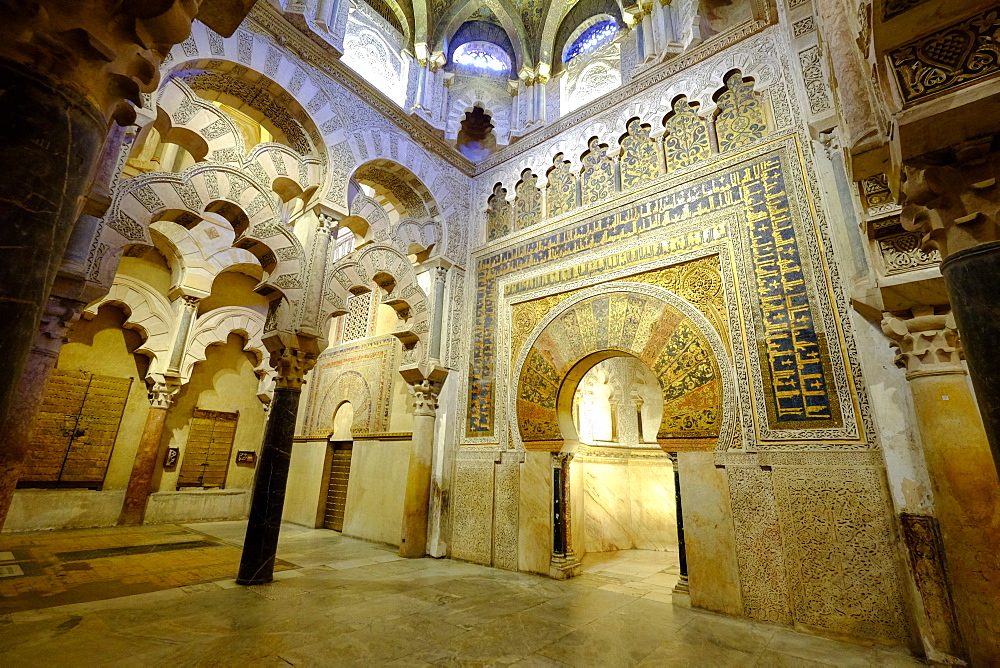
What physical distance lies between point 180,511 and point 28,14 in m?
9.29

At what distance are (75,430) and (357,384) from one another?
14.8ft

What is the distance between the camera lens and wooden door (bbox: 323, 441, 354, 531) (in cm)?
804

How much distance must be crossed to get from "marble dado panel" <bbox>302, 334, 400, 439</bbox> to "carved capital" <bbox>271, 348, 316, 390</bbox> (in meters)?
2.66

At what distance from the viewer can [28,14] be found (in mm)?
1465

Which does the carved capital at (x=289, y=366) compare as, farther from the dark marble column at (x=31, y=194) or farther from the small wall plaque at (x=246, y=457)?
the small wall plaque at (x=246, y=457)

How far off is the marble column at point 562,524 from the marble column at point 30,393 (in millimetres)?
4690

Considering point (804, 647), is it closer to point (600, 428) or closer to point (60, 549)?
point (600, 428)

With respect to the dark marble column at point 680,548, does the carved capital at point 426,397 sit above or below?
above

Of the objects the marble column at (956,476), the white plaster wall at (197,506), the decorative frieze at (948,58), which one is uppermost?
the decorative frieze at (948,58)

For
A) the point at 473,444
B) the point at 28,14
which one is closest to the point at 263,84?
the point at 28,14

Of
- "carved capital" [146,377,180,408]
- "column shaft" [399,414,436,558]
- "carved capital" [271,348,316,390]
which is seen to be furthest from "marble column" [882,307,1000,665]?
"carved capital" [146,377,180,408]

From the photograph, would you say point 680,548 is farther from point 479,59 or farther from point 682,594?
point 479,59

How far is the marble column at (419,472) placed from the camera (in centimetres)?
596

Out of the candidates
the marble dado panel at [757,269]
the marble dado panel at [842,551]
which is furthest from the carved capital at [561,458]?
the marble dado panel at [842,551]
